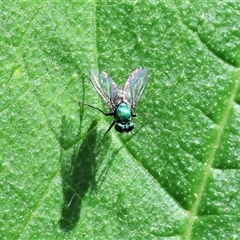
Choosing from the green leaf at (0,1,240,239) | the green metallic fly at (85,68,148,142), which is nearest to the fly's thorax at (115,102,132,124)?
the green metallic fly at (85,68,148,142)

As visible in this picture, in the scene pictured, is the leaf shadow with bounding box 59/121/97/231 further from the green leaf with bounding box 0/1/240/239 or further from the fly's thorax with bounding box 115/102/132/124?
the fly's thorax with bounding box 115/102/132/124

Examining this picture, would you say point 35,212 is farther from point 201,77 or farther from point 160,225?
point 201,77

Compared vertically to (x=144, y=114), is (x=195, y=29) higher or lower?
higher

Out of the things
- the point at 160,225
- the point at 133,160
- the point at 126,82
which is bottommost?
the point at 160,225

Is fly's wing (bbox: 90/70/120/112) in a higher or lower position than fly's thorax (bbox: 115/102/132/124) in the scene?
higher

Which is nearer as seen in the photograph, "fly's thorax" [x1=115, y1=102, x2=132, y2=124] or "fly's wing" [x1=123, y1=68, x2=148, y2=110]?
"fly's wing" [x1=123, y1=68, x2=148, y2=110]

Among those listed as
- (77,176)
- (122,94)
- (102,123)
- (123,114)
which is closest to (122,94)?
(122,94)

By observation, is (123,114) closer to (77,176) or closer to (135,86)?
(135,86)

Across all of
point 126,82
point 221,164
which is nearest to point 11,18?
point 126,82
